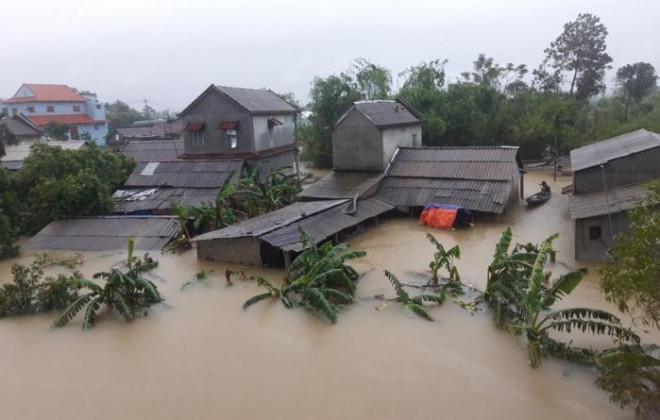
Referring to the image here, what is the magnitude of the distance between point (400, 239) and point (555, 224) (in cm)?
671

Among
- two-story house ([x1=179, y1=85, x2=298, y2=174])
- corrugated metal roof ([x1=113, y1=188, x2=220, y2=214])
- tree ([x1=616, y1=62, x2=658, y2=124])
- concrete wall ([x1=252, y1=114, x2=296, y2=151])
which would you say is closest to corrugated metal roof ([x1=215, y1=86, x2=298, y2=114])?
two-story house ([x1=179, y1=85, x2=298, y2=174])

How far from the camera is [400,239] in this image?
2019 centimetres

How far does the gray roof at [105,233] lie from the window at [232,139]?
728 cm

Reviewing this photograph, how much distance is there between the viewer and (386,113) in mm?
27078

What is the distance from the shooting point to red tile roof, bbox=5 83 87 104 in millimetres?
55906

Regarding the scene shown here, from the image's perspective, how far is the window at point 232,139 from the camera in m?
27.0

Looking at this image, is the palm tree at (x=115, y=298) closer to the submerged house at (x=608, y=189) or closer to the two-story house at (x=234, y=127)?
the two-story house at (x=234, y=127)

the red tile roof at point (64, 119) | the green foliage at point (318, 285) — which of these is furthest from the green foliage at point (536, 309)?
the red tile roof at point (64, 119)

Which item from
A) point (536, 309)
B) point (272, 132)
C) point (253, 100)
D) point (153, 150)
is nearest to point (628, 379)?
point (536, 309)

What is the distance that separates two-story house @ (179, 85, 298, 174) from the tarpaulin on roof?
938 cm

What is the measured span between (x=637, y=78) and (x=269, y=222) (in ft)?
134

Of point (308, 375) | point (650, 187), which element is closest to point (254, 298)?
point (308, 375)

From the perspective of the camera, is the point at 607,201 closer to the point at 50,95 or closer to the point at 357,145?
the point at 357,145

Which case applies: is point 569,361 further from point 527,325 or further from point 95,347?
point 95,347
